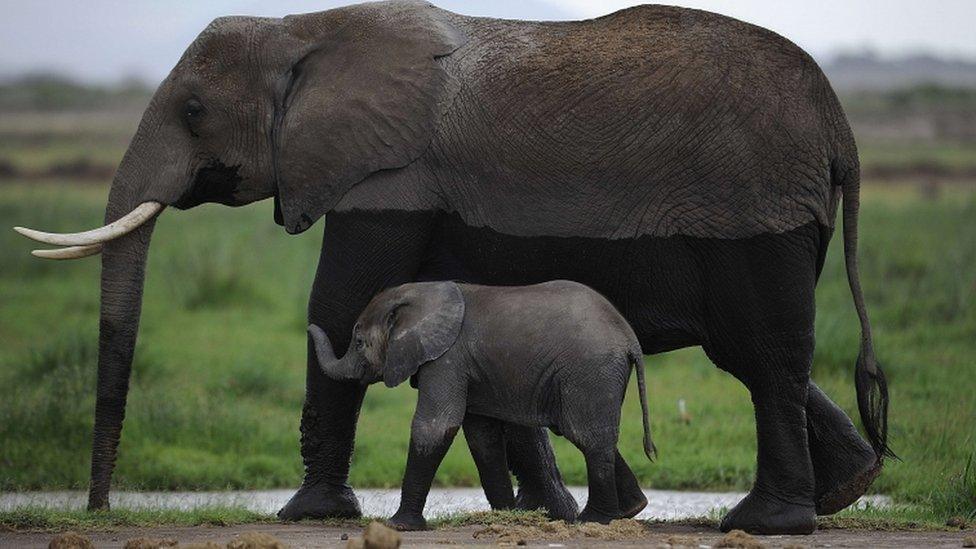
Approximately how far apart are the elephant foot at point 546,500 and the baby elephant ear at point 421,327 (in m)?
1.11

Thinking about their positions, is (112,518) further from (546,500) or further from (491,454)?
(546,500)

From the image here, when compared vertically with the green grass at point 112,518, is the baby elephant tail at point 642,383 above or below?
above

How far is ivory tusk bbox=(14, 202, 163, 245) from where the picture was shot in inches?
301

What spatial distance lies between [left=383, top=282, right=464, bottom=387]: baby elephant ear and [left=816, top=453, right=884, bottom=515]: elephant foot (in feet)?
6.13

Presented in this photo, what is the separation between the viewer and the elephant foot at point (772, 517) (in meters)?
7.36

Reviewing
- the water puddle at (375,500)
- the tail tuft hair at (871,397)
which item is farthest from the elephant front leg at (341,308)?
the tail tuft hair at (871,397)

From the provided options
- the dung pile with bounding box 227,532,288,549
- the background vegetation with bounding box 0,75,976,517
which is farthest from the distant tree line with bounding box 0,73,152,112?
the dung pile with bounding box 227,532,288,549

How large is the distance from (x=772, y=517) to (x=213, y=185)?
9.17 feet

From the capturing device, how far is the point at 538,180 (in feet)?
23.9

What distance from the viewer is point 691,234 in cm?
718

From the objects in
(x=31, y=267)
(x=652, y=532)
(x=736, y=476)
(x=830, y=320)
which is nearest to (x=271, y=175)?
(x=652, y=532)

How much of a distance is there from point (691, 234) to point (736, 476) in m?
3.05

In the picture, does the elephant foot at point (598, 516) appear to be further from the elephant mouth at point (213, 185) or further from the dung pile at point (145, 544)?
the elephant mouth at point (213, 185)

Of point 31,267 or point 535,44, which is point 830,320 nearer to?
point 535,44
